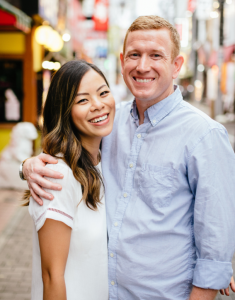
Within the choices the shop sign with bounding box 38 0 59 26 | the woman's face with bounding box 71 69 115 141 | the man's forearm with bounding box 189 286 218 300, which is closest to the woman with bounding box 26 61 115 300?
the woman's face with bounding box 71 69 115 141

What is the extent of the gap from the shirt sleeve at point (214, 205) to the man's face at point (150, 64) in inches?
16.4

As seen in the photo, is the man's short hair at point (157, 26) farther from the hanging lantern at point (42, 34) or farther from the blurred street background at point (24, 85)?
the hanging lantern at point (42, 34)

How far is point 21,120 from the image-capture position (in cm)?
902

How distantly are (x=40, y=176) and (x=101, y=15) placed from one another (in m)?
17.4

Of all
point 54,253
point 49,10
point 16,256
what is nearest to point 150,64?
point 54,253

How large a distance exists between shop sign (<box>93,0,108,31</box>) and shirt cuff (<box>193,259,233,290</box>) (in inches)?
680

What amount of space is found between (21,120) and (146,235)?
26.0ft

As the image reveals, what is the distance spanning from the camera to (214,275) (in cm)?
162

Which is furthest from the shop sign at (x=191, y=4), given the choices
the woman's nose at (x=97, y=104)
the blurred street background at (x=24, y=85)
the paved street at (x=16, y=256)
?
the woman's nose at (x=97, y=104)

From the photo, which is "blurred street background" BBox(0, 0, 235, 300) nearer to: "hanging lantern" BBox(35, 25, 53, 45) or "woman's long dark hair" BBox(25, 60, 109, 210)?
"hanging lantern" BBox(35, 25, 53, 45)

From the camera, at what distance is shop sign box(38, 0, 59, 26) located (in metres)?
8.66

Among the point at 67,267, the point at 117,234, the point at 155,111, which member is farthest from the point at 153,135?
the point at 67,267

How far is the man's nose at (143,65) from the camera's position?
181cm

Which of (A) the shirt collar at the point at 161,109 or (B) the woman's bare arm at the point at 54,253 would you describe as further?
(A) the shirt collar at the point at 161,109
